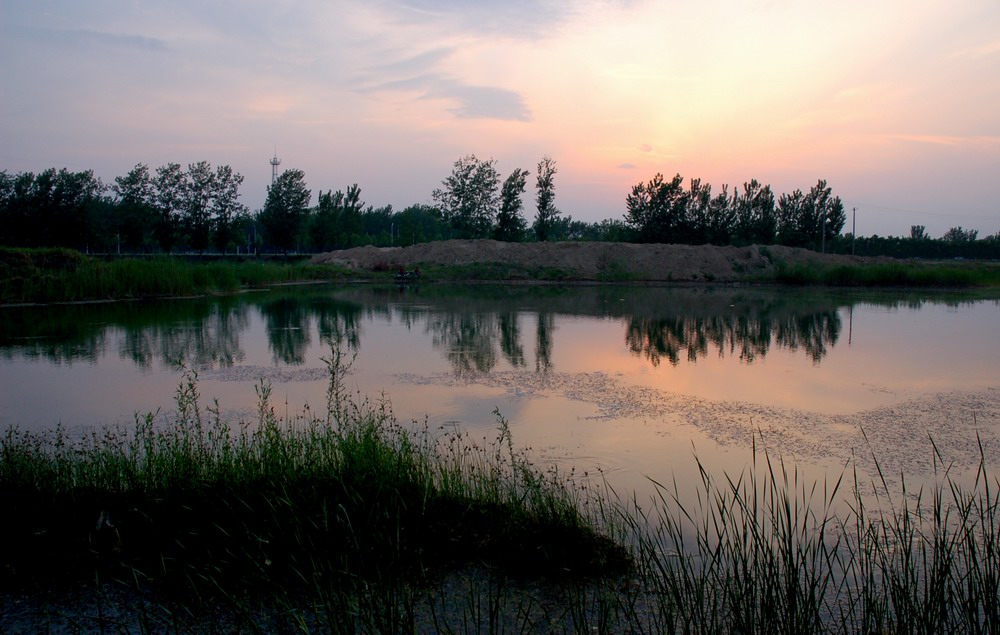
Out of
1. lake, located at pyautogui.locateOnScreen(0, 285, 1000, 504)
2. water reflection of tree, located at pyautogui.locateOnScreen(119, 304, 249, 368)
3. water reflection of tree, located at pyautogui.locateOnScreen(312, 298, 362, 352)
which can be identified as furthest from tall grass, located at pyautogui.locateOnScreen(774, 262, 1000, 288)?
water reflection of tree, located at pyautogui.locateOnScreen(119, 304, 249, 368)

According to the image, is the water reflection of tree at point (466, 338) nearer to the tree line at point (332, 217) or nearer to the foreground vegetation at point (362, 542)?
the foreground vegetation at point (362, 542)

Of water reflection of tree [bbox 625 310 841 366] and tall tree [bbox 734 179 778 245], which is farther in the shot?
tall tree [bbox 734 179 778 245]

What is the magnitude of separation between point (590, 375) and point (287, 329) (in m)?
8.75

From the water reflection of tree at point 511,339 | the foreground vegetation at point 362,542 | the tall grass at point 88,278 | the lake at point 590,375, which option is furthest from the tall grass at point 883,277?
the foreground vegetation at point 362,542

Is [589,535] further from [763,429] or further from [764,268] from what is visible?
[764,268]

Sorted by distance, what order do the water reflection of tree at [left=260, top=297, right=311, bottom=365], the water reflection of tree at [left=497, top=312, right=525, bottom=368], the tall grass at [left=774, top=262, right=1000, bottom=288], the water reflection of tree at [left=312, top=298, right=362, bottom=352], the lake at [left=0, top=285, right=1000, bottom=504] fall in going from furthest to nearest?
the tall grass at [left=774, top=262, right=1000, bottom=288]
the water reflection of tree at [left=312, top=298, right=362, bottom=352]
the water reflection of tree at [left=260, top=297, right=311, bottom=365]
the water reflection of tree at [left=497, top=312, right=525, bottom=368]
the lake at [left=0, top=285, right=1000, bottom=504]

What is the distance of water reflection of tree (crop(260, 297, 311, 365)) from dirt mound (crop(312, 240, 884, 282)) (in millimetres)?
21214

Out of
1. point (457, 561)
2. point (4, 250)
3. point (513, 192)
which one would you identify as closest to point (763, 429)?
point (457, 561)

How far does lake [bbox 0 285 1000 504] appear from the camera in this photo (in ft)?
24.8

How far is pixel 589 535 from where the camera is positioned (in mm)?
4789

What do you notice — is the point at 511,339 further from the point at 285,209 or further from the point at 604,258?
the point at 285,209

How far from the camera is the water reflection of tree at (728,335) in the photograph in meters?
14.2

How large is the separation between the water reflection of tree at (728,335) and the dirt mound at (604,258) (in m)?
22.9

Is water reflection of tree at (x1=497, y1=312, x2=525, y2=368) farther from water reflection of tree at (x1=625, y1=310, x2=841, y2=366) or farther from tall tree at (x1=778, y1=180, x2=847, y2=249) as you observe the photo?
tall tree at (x1=778, y1=180, x2=847, y2=249)
